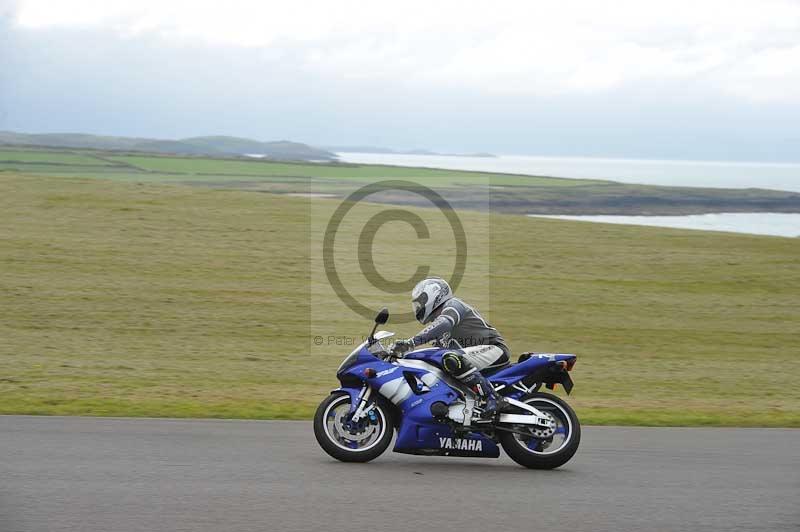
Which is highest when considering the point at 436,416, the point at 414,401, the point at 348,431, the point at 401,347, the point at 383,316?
the point at 383,316

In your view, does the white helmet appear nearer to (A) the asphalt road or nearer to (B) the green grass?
(A) the asphalt road

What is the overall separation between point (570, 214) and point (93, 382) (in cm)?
6140

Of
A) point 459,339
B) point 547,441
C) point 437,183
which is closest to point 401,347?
point 459,339

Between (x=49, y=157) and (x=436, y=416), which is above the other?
(x=49, y=157)

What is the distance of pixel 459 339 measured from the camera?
9.81 metres

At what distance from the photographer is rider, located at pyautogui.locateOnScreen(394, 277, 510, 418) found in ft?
30.9

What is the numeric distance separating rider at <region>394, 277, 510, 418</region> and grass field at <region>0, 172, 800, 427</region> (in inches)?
161

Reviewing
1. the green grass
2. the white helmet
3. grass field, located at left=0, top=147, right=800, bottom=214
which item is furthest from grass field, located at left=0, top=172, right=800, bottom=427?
the green grass

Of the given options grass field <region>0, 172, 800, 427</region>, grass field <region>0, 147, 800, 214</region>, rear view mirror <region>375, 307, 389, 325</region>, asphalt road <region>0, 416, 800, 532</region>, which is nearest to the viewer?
asphalt road <region>0, 416, 800, 532</region>

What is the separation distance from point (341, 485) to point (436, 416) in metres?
1.50

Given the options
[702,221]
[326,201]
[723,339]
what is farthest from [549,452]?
[702,221]

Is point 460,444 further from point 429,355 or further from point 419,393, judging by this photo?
point 429,355

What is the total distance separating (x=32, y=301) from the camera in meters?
22.1

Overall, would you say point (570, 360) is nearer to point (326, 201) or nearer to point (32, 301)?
point (32, 301)
